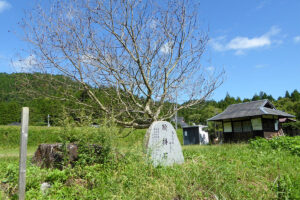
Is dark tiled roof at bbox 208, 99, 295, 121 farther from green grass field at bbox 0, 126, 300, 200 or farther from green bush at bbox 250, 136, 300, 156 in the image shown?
green grass field at bbox 0, 126, 300, 200

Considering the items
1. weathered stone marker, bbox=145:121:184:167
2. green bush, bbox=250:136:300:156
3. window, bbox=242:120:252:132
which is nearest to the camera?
weathered stone marker, bbox=145:121:184:167

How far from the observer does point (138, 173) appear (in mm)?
3826

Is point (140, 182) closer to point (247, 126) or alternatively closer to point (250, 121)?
point (250, 121)

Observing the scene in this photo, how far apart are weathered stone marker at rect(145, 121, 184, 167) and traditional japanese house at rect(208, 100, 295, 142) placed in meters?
15.1

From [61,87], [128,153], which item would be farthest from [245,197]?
[61,87]

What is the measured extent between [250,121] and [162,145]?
57.3 ft

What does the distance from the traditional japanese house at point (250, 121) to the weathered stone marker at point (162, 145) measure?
15088 mm

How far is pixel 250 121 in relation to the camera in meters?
20.0

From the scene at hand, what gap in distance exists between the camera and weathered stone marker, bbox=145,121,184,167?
5.12 metres

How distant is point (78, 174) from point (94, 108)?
2.78 m

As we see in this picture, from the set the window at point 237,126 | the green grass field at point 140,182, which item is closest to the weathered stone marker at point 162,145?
the green grass field at point 140,182

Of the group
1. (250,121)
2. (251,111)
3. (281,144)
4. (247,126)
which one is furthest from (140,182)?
(247,126)

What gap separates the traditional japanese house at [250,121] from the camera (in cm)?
1900

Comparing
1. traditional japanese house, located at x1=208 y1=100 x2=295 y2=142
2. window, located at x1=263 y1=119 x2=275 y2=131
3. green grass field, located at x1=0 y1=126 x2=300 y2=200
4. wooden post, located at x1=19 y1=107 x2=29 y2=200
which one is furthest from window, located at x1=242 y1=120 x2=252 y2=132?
wooden post, located at x1=19 y1=107 x2=29 y2=200
